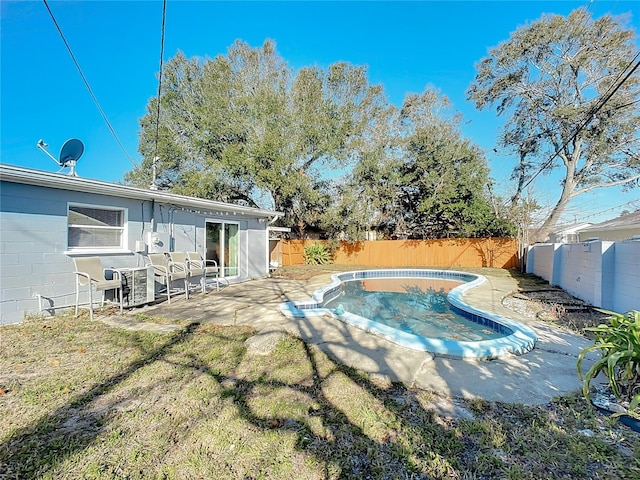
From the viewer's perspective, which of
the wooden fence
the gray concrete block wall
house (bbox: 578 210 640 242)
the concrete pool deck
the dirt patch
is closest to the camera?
the concrete pool deck

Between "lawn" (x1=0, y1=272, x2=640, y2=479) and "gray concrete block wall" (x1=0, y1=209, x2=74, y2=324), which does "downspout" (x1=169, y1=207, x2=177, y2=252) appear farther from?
"lawn" (x1=0, y1=272, x2=640, y2=479)

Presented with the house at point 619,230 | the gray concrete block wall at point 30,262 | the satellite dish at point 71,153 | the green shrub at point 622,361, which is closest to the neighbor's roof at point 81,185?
the gray concrete block wall at point 30,262

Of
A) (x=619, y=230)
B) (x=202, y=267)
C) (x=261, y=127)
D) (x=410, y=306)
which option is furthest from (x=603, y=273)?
(x=261, y=127)

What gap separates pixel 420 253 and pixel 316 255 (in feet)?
19.9

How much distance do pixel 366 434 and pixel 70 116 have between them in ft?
53.6

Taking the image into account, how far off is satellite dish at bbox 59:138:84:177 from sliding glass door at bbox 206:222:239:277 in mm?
3378

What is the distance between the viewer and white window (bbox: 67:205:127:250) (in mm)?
6121

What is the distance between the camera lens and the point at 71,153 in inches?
284

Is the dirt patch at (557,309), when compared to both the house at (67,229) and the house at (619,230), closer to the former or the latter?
the house at (619,230)

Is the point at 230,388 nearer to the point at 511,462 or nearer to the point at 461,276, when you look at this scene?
the point at 511,462

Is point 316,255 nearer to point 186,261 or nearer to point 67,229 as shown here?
point 186,261

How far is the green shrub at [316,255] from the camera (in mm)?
18578

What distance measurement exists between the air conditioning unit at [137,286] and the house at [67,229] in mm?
156

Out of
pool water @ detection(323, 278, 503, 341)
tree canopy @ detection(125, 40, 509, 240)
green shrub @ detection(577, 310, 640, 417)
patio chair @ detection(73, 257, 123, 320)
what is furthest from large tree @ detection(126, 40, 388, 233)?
green shrub @ detection(577, 310, 640, 417)
